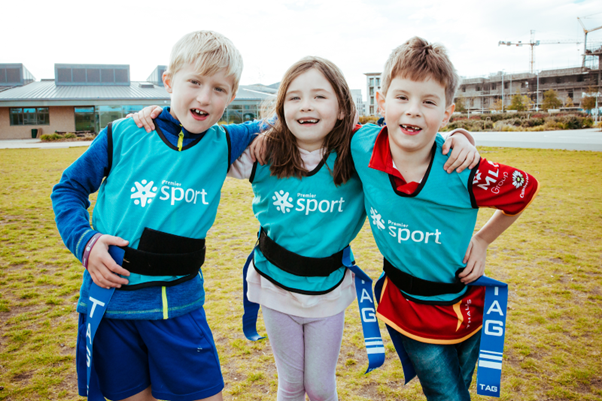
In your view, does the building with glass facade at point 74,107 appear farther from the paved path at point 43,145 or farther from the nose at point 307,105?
the nose at point 307,105

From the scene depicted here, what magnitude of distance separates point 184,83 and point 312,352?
4.47ft

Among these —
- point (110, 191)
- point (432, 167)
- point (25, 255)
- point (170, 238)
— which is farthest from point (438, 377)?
point (25, 255)

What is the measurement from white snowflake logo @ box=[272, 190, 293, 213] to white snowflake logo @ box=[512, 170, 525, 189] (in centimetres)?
95

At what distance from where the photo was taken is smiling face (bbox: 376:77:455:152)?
1670 millimetres

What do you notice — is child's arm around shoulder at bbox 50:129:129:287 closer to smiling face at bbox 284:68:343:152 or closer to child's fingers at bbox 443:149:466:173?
smiling face at bbox 284:68:343:152

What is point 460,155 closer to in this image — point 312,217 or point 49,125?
point 312,217

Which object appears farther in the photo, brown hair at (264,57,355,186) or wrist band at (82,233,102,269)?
brown hair at (264,57,355,186)

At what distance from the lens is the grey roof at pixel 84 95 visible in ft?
108

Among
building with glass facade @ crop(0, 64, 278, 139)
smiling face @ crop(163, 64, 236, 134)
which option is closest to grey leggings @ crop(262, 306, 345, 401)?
smiling face @ crop(163, 64, 236, 134)

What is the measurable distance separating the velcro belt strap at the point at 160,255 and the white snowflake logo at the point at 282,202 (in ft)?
1.43

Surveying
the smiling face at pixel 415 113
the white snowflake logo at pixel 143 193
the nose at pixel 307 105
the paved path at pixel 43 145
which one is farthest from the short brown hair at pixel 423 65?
the paved path at pixel 43 145

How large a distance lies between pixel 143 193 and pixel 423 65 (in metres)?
1.27

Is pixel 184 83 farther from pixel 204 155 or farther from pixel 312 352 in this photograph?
pixel 312 352

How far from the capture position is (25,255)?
5.08 m
